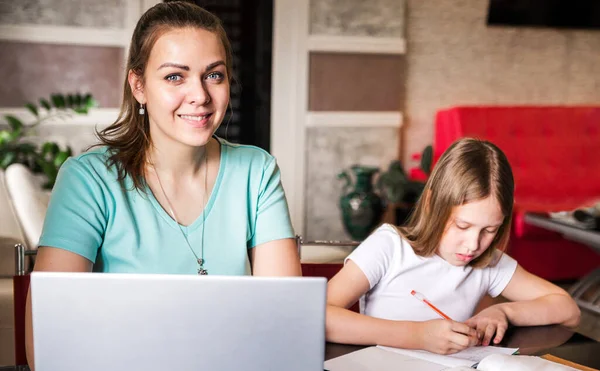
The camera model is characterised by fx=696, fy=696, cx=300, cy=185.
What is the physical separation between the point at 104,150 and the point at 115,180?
0.08 meters

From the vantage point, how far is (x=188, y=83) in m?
1.20

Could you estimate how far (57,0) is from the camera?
411 centimetres

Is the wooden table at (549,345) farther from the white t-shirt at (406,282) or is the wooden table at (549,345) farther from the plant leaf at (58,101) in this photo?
the plant leaf at (58,101)

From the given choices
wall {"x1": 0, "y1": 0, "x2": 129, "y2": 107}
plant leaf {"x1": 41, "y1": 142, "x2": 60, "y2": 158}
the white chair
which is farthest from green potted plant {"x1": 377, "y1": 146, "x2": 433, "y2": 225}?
the white chair

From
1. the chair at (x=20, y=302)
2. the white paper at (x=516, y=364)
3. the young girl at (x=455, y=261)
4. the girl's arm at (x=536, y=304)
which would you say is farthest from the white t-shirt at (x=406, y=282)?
the chair at (x=20, y=302)

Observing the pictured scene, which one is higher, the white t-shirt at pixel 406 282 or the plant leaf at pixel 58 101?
the plant leaf at pixel 58 101

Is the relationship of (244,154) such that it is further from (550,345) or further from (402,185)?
(402,185)

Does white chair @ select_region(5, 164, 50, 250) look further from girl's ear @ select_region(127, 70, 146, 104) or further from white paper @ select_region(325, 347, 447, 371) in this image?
white paper @ select_region(325, 347, 447, 371)

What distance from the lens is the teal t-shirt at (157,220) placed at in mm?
1153

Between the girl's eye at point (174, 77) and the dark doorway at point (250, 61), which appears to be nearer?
the girl's eye at point (174, 77)

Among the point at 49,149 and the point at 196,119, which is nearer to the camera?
the point at 196,119

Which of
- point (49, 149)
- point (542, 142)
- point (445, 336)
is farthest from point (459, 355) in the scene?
point (542, 142)

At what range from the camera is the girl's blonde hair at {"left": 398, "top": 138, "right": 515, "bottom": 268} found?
4.54 ft

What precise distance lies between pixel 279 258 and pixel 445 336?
33 cm
